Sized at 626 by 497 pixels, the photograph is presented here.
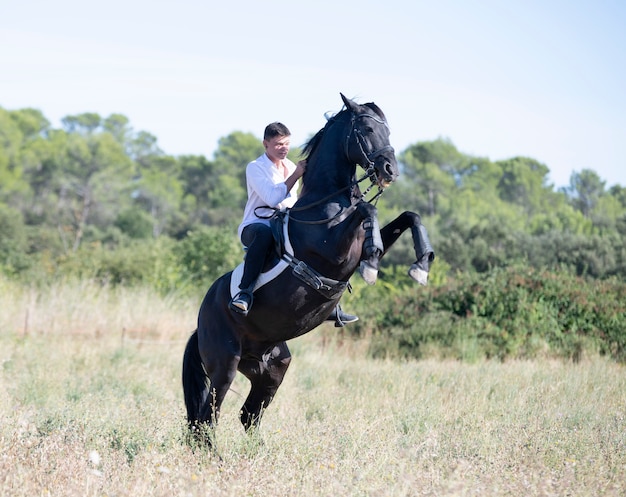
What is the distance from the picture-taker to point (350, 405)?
10.1 m

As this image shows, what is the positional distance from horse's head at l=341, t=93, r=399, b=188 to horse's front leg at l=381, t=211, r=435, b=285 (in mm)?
432

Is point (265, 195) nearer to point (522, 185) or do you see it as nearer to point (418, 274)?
point (418, 274)

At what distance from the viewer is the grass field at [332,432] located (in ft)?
19.2

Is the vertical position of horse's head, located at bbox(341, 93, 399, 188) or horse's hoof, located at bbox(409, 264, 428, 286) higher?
horse's head, located at bbox(341, 93, 399, 188)

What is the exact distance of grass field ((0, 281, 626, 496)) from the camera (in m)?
5.86

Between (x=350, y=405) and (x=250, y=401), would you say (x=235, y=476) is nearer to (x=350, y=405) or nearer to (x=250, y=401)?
(x=250, y=401)

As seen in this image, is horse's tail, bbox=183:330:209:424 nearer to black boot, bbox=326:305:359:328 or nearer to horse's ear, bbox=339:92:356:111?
black boot, bbox=326:305:359:328

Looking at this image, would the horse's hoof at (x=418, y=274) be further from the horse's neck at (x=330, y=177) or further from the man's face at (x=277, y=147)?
the man's face at (x=277, y=147)

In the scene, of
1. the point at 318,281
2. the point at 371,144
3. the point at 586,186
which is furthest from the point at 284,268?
the point at 586,186

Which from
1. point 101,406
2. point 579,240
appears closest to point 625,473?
point 101,406

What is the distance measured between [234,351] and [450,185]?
213 feet

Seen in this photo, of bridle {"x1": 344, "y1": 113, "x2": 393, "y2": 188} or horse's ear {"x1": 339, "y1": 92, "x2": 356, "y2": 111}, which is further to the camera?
horse's ear {"x1": 339, "y1": 92, "x2": 356, "y2": 111}

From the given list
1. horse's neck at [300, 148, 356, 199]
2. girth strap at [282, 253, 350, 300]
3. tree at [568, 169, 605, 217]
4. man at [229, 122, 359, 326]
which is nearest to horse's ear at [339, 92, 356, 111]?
horse's neck at [300, 148, 356, 199]

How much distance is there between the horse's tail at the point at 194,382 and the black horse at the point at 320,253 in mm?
375
